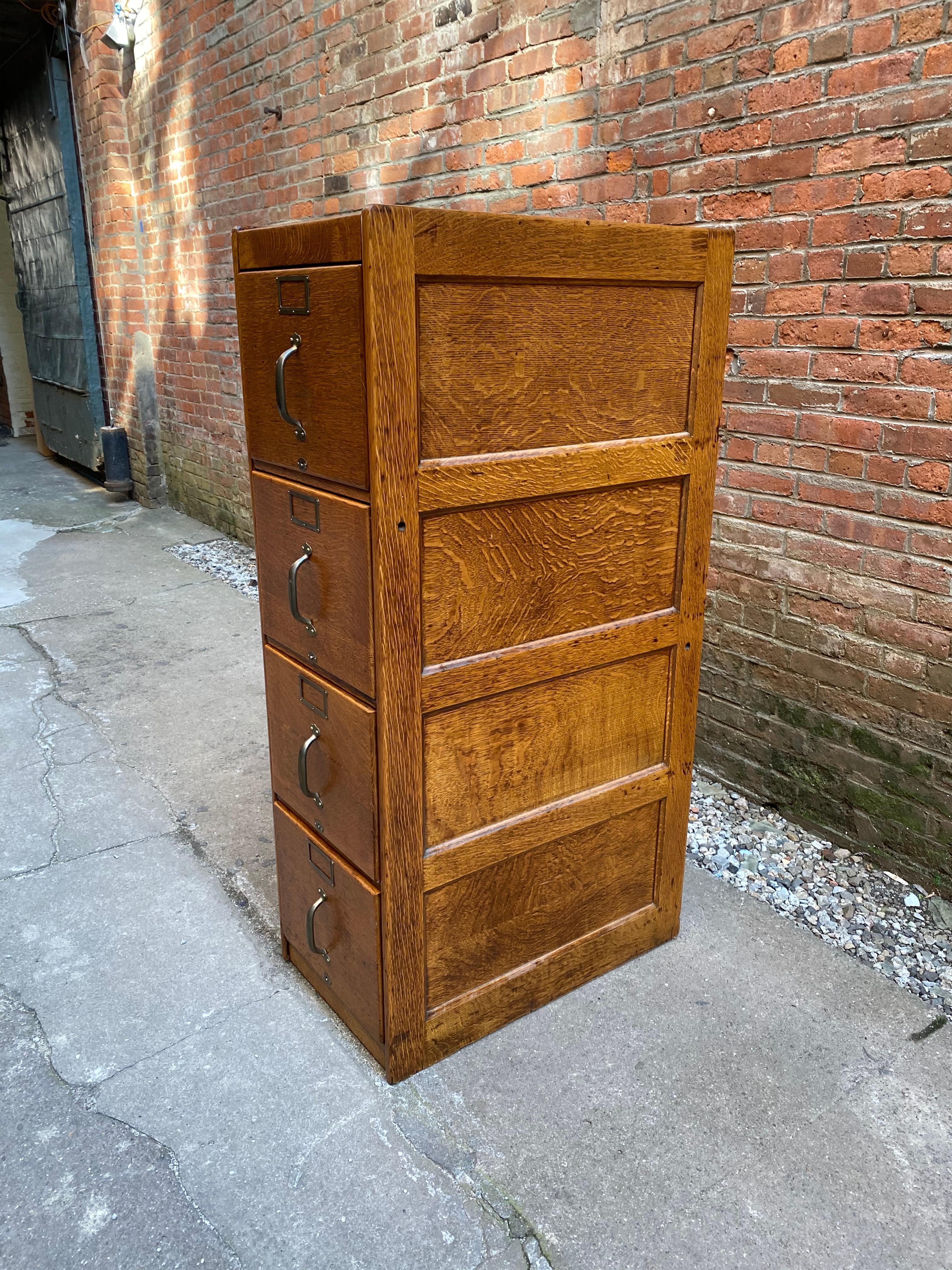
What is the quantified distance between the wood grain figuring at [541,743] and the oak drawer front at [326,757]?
0.38ft

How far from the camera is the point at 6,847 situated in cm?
269

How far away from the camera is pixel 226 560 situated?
564 centimetres

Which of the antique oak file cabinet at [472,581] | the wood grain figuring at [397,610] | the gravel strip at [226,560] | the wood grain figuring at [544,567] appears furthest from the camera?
the gravel strip at [226,560]

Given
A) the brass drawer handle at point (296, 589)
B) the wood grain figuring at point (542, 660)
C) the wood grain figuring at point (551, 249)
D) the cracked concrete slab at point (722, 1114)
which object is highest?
the wood grain figuring at point (551, 249)

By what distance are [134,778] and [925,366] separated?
269cm

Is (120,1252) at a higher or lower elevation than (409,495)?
lower

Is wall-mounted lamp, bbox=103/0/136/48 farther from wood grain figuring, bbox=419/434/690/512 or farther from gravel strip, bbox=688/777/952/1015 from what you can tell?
gravel strip, bbox=688/777/952/1015

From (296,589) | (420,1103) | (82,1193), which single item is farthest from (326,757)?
(82,1193)

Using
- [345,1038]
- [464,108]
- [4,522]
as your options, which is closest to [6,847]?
[345,1038]

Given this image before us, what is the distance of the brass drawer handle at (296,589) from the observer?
173cm

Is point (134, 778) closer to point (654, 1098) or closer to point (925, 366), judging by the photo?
point (654, 1098)

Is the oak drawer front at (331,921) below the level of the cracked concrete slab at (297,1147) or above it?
above

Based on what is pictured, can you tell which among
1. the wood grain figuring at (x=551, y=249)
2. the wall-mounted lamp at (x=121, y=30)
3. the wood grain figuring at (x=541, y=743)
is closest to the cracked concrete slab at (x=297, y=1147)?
the wood grain figuring at (x=541, y=743)

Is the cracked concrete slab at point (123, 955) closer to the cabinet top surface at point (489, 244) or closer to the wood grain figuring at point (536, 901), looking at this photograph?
the wood grain figuring at point (536, 901)
